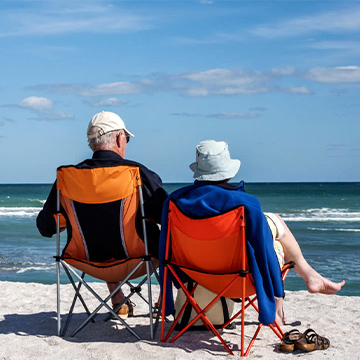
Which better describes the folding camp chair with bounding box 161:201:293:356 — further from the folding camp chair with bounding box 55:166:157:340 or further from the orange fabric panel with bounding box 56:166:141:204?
the orange fabric panel with bounding box 56:166:141:204

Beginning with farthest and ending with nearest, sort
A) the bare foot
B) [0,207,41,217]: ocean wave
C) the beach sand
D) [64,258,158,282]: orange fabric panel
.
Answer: [0,207,41,217]: ocean wave → [64,258,158,282]: orange fabric panel → the bare foot → the beach sand

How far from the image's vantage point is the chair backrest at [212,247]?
10.6ft

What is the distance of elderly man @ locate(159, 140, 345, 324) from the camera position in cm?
323

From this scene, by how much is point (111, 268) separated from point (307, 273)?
3.92 ft

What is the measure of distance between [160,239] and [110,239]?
1.37 feet

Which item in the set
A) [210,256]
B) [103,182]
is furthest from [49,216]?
[210,256]

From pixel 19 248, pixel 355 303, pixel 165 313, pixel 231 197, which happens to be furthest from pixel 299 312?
pixel 19 248

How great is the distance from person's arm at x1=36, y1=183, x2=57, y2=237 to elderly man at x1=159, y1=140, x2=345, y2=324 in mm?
820

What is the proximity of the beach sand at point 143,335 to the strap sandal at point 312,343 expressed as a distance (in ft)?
0.11

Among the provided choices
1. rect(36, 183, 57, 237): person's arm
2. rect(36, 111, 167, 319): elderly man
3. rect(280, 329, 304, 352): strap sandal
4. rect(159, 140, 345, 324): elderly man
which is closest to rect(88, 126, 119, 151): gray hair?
rect(36, 111, 167, 319): elderly man

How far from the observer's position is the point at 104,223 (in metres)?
3.76

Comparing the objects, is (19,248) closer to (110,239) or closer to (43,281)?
(43,281)

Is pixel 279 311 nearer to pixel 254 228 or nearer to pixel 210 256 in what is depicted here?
pixel 210 256

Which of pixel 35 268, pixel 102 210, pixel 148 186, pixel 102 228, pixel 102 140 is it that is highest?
pixel 102 140
